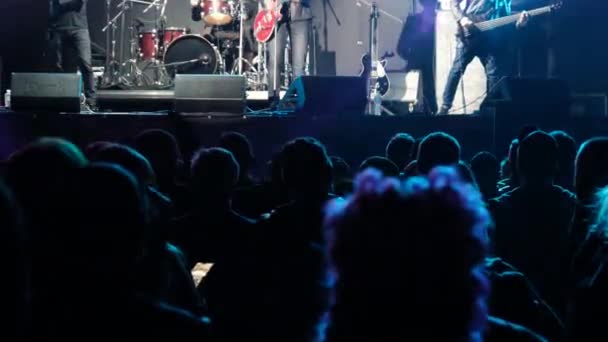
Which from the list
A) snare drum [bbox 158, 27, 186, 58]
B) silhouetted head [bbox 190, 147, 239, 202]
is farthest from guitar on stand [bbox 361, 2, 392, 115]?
silhouetted head [bbox 190, 147, 239, 202]

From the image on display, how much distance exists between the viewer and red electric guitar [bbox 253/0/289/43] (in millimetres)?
11102

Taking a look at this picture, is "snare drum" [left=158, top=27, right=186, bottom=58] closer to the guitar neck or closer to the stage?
the stage

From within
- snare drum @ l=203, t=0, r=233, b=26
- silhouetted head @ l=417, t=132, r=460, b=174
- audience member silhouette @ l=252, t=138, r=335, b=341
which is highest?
snare drum @ l=203, t=0, r=233, b=26

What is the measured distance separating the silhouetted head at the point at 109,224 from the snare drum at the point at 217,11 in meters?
10.6

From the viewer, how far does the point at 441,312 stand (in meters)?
1.36

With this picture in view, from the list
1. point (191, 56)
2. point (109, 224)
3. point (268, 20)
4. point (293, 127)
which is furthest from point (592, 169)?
point (191, 56)

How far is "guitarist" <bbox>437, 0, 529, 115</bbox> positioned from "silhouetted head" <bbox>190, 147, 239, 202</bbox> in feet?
21.0

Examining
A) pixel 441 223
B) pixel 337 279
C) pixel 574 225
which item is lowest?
pixel 574 225

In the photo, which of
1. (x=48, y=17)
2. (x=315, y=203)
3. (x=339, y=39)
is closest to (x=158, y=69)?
(x=48, y=17)

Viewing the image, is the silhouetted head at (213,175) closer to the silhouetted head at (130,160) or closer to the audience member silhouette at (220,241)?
the audience member silhouette at (220,241)

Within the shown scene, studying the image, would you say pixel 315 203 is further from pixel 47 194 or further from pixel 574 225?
pixel 47 194

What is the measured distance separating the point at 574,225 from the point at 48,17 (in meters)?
9.14

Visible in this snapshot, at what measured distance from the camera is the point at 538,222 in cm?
340

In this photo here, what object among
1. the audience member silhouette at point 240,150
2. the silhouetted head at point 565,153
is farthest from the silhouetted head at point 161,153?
the silhouetted head at point 565,153
